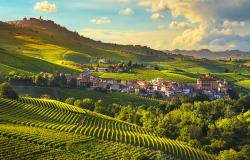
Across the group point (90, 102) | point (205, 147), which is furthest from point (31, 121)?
point (90, 102)

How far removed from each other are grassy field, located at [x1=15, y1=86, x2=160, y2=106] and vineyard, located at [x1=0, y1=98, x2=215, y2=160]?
3601 centimetres

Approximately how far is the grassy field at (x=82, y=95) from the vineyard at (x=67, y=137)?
36.0m

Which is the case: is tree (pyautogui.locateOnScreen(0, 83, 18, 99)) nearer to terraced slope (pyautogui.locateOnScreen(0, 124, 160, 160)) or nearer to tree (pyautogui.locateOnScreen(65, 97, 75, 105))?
tree (pyautogui.locateOnScreen(65, 97, 75, 105))

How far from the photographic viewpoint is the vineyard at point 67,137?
67.2 meters

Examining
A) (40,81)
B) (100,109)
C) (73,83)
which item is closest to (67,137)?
(100,109)

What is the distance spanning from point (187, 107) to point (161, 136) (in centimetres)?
4504

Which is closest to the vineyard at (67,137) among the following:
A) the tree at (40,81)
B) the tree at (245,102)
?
the tree at (40,81)

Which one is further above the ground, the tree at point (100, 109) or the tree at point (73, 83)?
the tree at point (73, 83)

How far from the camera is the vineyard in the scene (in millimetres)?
67188

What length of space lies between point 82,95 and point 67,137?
84393 mm

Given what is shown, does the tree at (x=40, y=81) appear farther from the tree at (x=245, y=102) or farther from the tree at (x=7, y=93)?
the tree at (x=245, y=102)

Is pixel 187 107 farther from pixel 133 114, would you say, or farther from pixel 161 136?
pixel 161 136

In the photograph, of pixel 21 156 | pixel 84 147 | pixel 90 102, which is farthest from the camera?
pixel 90 102

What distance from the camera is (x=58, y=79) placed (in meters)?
172
